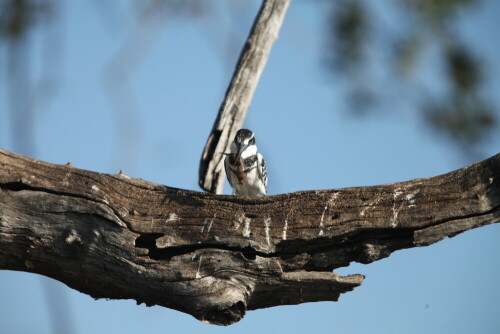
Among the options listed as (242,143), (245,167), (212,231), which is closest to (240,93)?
(242,143)

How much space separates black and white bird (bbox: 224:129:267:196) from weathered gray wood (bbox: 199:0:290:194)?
0.18m

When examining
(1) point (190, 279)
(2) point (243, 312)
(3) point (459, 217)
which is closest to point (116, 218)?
(1) point (190, 279)

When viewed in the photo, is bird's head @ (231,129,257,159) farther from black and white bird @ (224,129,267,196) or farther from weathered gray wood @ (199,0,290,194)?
weathered gray wood @ (199,0,290,194)

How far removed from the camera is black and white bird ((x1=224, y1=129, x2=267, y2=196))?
5812mm

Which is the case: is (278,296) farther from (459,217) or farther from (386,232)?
(459,217)

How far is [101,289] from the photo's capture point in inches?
161

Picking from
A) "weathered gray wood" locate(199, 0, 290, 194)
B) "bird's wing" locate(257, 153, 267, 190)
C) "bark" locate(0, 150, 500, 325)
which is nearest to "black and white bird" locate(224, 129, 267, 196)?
"bird's wing" locate(257, 153, 267, 190)

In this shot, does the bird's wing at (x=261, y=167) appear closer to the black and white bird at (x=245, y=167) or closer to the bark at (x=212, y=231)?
the black and white bird at (x=245, y=167)

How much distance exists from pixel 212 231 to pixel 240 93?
2588 millimetres

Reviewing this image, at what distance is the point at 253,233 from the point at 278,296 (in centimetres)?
40

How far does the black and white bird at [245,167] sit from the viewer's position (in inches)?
229

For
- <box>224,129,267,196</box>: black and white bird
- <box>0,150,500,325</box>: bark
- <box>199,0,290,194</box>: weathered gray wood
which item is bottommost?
<box>0,150,500,325</box>: bark

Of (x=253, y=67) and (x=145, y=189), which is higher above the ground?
(x=253, y=67)

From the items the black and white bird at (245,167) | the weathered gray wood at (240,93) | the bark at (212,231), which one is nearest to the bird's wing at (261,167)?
the black and white bird at (245,167)
